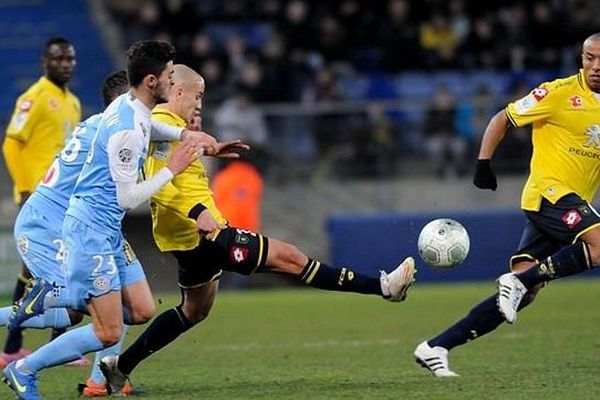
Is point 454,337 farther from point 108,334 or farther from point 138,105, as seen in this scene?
point 138,105

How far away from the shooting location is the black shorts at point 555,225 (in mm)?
9352

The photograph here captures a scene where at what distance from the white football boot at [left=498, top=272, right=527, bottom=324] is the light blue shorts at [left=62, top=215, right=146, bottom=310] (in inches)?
98.2

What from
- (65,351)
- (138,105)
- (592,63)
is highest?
(592,63)

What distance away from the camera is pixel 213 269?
8.91 m

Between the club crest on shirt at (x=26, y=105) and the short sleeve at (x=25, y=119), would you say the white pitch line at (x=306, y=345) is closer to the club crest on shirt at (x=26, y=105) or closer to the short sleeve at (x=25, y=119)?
the short sleeve at (x=25, y=119)

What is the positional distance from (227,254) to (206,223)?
12.8 inches

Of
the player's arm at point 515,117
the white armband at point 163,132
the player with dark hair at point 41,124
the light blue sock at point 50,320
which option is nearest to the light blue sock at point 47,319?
the light blue sock at point 50,320

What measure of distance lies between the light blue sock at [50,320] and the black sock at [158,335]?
1.82 feet

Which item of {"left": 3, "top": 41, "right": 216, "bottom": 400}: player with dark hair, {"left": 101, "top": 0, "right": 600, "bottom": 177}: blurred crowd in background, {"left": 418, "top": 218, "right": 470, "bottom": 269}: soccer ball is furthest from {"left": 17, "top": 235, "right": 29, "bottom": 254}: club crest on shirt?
{"left": 101, "top": 0, "right": 600, "bottom": 177}: blurred crowd in background

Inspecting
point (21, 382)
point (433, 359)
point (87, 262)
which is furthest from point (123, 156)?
point (433, 359)

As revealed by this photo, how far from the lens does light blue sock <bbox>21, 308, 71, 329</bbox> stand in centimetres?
912

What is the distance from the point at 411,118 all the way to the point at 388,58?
112 inches

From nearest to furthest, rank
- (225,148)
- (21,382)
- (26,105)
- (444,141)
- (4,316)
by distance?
(21,382)
(225,148)
(4,316)
(26,105)
(444,141)

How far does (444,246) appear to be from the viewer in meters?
8.96
